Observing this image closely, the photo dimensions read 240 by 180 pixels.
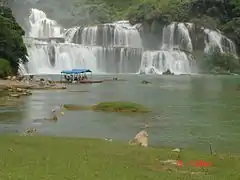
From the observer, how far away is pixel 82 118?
3606cm

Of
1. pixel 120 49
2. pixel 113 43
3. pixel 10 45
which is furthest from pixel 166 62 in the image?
pixel 10 45

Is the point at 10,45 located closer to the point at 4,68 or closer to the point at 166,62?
the point at 4,68

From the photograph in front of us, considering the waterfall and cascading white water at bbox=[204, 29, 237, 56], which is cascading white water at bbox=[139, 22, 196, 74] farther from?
cascading white water at bbox=[204, 29, 237, 56]

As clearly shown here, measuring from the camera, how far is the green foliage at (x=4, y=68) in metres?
70.9

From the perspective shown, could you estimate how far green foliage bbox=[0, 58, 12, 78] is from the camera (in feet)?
233

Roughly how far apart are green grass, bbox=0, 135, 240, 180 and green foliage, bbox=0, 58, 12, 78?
50.3 metres

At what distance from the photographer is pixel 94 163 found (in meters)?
16.5

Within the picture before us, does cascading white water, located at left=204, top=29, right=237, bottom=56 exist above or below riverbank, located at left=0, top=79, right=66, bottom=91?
above

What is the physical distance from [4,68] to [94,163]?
5822cm

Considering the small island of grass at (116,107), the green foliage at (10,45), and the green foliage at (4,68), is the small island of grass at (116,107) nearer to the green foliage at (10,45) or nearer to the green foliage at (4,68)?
the green foliage at (4,68)

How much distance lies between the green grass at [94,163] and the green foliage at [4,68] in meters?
50.3

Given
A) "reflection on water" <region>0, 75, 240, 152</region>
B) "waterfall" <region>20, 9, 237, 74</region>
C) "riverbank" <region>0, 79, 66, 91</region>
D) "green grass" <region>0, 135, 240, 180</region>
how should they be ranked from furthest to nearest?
1. "waterfall" <region>20, 9, 237, 74</region>
2. "riverbank" <region>0, 79, 66, 91</region>
3. "reflection on water" <region>0, 75, 240, 152</region>
4. "green grass" <region>0, 135, 240, 180</region>

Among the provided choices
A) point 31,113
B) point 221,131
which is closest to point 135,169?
point 221,131

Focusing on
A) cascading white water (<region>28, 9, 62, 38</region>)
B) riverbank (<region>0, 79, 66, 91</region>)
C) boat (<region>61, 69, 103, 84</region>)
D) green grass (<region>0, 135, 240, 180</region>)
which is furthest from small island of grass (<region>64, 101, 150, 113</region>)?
cascading white water (<region>28, 9, 62, 38</region>)
